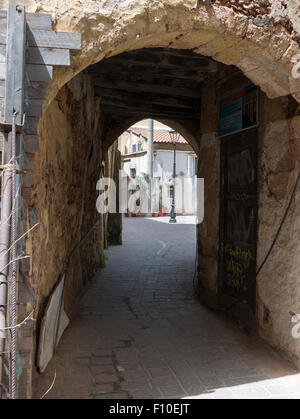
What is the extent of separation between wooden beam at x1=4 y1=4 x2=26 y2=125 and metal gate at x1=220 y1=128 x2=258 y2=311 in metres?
2.62

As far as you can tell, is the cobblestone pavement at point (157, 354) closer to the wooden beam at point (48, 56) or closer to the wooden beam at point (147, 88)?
the wooden beam at point (48, 56)

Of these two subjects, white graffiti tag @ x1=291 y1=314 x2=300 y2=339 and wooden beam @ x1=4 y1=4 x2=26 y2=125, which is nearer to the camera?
wooden beam @ x1=4 y1=4 x2=26 y2=125

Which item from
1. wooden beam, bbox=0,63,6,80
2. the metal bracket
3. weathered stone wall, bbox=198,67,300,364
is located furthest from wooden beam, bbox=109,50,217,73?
the metal bracket

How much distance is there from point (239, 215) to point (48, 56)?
9.24 feet

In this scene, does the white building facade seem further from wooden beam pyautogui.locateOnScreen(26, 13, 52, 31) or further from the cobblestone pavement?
wooden beam pyautogui.locateOnScreen(26, 13, 52, 31)

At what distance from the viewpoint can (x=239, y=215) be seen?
427 centimetres

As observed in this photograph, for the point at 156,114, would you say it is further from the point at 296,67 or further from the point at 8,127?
the point at 8,127

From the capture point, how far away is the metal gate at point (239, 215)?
13.1ft

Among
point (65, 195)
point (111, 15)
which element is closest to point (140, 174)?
point (65, 195)

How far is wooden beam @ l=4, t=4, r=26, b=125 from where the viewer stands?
6.64 ft

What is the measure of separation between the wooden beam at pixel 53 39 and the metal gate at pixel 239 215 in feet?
7.56

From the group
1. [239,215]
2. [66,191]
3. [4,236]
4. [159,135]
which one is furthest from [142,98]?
[159,135]

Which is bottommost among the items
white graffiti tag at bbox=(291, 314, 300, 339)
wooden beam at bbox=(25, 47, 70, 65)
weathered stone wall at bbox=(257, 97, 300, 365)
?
white graffiti tag at bbox=(291, 314, 300, 339)

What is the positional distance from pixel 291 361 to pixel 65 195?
2.68 meters
